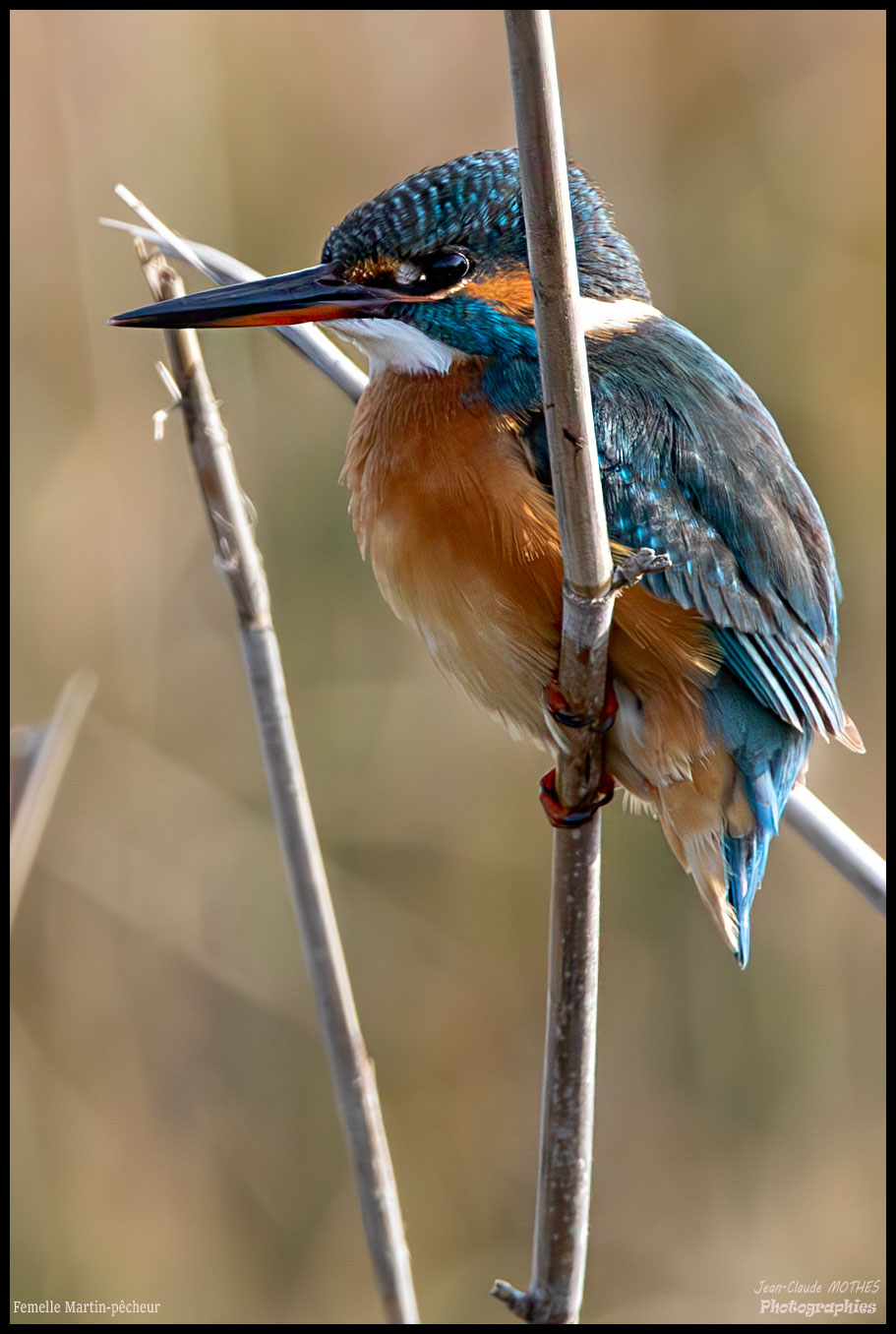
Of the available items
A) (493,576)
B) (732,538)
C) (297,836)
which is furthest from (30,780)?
(732,538)

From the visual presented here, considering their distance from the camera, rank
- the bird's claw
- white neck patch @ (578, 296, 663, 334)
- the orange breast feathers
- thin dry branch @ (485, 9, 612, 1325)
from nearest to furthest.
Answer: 1. thin dry branch @ (485, 9, 612, 1325)
2. the bird's claw
3. the orange breast feathers
4. white neck patch @ (578, 296, 663, 334)

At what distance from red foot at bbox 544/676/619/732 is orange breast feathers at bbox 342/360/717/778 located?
1.3 inches

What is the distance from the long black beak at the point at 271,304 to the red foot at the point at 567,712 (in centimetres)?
46

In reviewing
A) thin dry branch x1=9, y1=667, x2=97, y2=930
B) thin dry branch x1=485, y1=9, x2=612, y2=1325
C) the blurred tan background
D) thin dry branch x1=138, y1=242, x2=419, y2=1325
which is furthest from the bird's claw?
the blurred tan background

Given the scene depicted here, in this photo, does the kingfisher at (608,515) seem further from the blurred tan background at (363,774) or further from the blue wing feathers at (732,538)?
the blurred tan background at (363,774)

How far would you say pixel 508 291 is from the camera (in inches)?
57.8

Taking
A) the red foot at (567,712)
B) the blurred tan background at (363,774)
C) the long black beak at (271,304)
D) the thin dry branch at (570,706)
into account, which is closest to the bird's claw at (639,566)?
the thin dry branch at (570,706)

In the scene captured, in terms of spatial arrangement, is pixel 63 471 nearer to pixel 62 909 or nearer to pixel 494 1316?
pixel 62 909

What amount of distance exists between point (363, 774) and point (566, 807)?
1.03 meters

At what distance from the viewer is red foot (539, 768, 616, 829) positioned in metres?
1.30

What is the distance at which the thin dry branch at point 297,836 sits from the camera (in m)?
1.28

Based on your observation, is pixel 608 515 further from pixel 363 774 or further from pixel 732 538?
pixel 363 774

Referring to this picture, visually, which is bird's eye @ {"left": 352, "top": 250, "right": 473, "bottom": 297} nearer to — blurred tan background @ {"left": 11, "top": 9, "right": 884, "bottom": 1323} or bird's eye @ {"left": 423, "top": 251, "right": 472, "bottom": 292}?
bird's eye @ {"left": 423, "top": 251, "right": 472, "bottom": 292}

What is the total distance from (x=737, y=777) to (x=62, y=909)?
1224mm
